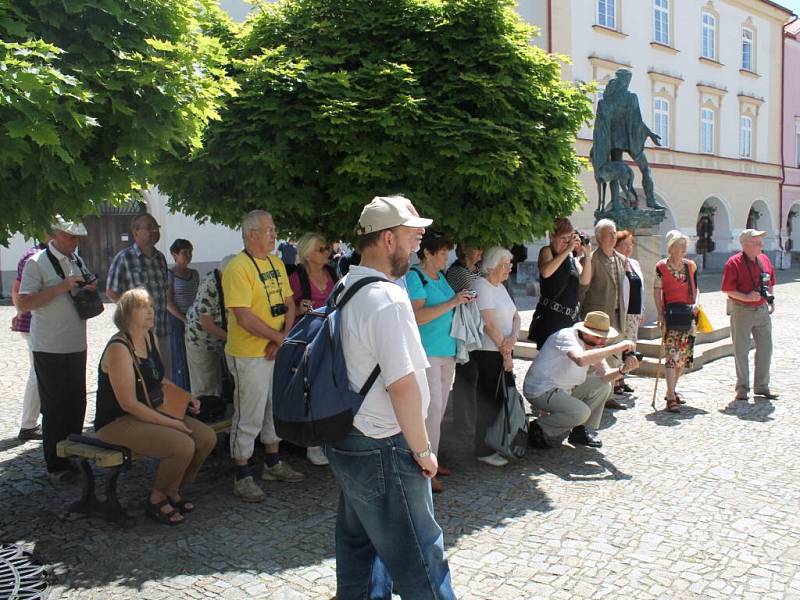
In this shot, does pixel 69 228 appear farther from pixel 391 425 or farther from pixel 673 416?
pixel 673 416

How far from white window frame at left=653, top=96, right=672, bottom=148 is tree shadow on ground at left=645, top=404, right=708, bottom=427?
2233cm

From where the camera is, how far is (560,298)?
6516 millimetres

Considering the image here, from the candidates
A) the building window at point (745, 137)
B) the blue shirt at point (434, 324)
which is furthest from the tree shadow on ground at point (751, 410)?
the building window at point (745, 137)

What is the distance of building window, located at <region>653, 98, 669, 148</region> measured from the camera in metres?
27.3

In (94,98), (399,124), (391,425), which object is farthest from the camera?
(399,124)

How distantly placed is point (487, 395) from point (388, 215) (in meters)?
3.18

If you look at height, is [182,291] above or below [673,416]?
above

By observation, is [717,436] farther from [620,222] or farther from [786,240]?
[786,240]

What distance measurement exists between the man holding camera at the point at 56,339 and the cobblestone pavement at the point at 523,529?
0.39m

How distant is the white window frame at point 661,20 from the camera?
27094 mm

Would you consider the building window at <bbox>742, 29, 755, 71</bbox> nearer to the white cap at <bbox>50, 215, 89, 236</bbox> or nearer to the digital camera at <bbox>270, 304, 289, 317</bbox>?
the digital camera at <bbox>270, 304, 289, 317</bbox>

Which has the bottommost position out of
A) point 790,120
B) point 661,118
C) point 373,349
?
point 373,349

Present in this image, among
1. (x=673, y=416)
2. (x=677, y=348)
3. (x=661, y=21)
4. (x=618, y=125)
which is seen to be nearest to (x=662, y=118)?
(x=661, y=21)

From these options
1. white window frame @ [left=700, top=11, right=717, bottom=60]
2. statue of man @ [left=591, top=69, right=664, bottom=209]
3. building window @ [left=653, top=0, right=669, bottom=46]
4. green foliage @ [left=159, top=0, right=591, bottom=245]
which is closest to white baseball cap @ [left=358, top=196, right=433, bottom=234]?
green foliage @ [left=159, top=0, right=591, bottom=245]
